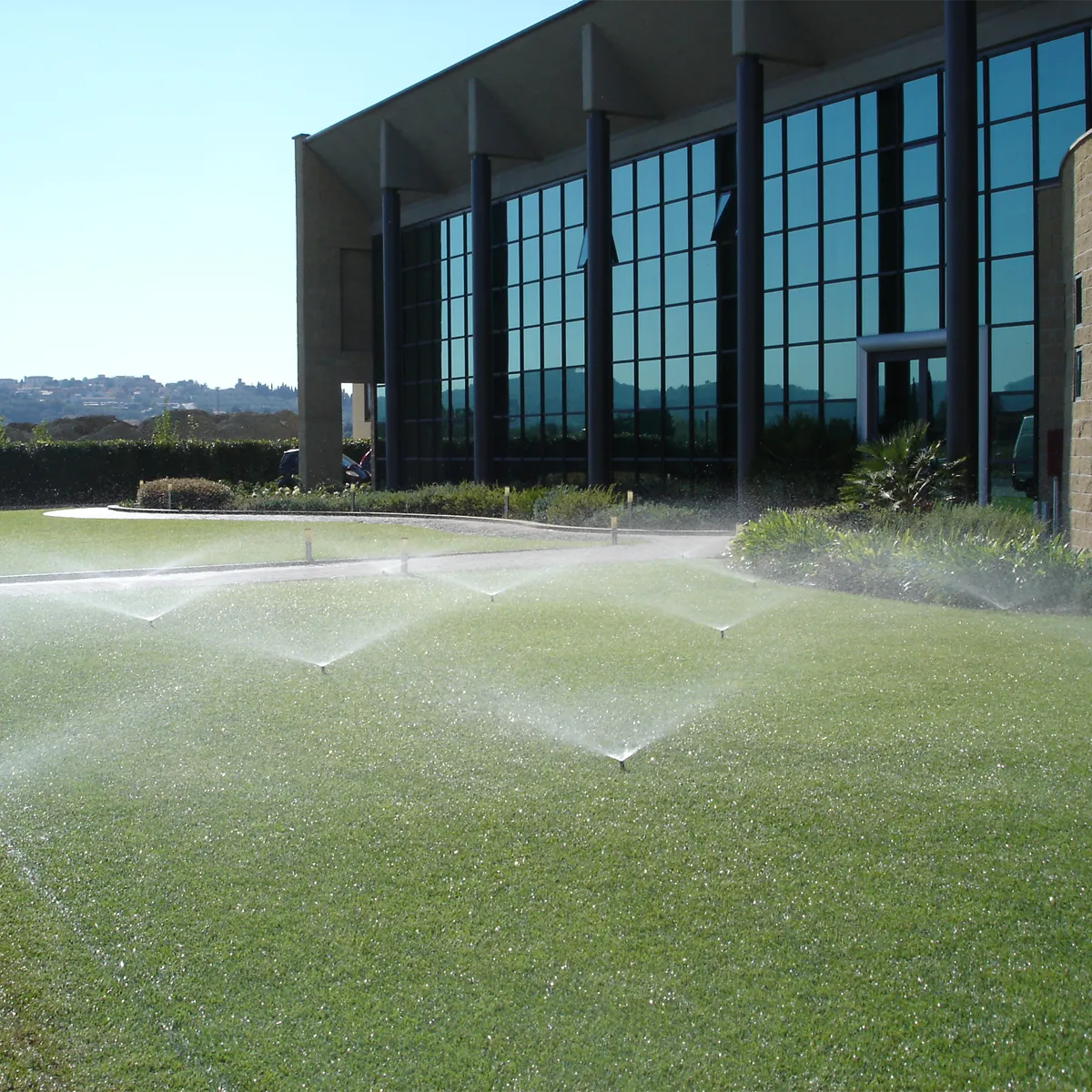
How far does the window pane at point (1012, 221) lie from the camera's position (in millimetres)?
25391

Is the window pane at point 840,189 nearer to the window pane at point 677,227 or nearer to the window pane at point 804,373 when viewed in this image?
the window pane at point 804,373

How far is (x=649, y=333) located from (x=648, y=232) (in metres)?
2.78

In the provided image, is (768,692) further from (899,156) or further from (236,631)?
(899,156)

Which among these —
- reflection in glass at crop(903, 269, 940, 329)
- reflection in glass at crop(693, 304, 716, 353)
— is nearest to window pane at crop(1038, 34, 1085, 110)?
reflection in glass at crop(903, 269, 940, 329)

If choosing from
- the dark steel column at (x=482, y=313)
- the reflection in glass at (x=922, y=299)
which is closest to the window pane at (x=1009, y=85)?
the reflection in glass at (x=922, y=299)

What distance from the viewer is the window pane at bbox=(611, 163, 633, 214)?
35375 millimetres

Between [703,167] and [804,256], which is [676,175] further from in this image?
[804,256]

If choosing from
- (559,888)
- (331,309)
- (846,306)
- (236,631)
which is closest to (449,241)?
(331,309)

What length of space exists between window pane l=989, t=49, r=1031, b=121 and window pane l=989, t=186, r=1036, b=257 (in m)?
1.60

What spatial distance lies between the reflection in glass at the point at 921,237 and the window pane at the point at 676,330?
7235mm

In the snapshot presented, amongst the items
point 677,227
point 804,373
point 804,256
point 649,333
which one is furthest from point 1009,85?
point 649,333

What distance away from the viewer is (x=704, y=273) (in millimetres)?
33156

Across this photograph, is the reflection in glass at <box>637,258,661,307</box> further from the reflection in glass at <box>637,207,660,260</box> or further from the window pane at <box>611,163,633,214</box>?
the window pane at <box>611,163,633,214</box>

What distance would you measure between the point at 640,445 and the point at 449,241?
12.9 m
